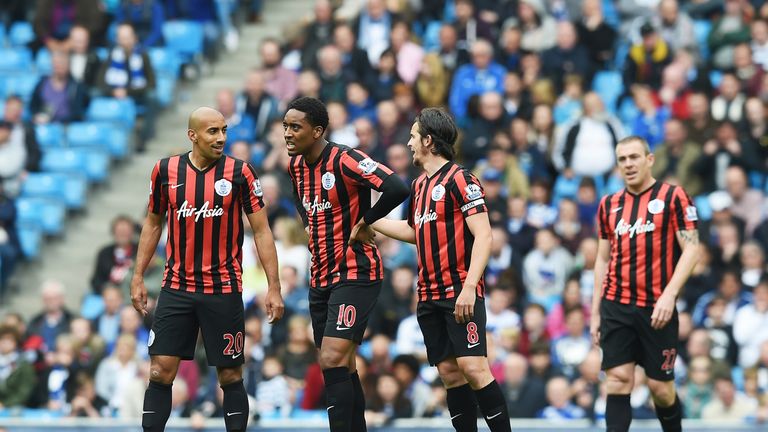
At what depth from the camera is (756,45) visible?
56.1 feet

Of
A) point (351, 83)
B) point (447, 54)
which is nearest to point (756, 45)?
point (447, 54)

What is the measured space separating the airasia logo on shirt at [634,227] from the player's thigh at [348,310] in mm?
1921

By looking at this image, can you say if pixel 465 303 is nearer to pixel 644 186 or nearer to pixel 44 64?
pixel 644 186

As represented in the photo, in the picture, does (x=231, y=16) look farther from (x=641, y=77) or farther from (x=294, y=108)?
(x=294, y=108)

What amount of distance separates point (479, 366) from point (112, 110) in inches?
388

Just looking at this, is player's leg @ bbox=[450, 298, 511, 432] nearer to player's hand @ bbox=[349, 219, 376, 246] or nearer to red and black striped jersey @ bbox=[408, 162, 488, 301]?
red and black striped jersey @ bbox=[408, 162, 488, 301]

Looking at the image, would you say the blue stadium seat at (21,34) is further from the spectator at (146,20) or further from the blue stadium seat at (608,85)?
the blue stadium seat at (608,85)

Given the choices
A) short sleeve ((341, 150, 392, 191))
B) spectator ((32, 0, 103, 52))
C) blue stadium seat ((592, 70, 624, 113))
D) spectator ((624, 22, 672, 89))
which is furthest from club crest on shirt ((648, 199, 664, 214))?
spectator ((32, 0, 103, 52))

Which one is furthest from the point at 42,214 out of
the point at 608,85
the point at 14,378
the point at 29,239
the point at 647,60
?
the point at 647,60

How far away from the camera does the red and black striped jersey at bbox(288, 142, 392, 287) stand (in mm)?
9531

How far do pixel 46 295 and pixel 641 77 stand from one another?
7.24 meters

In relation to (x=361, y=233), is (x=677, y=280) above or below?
below

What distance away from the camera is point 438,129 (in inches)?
373

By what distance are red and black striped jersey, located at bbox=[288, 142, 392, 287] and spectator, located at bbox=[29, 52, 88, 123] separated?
913 cm
